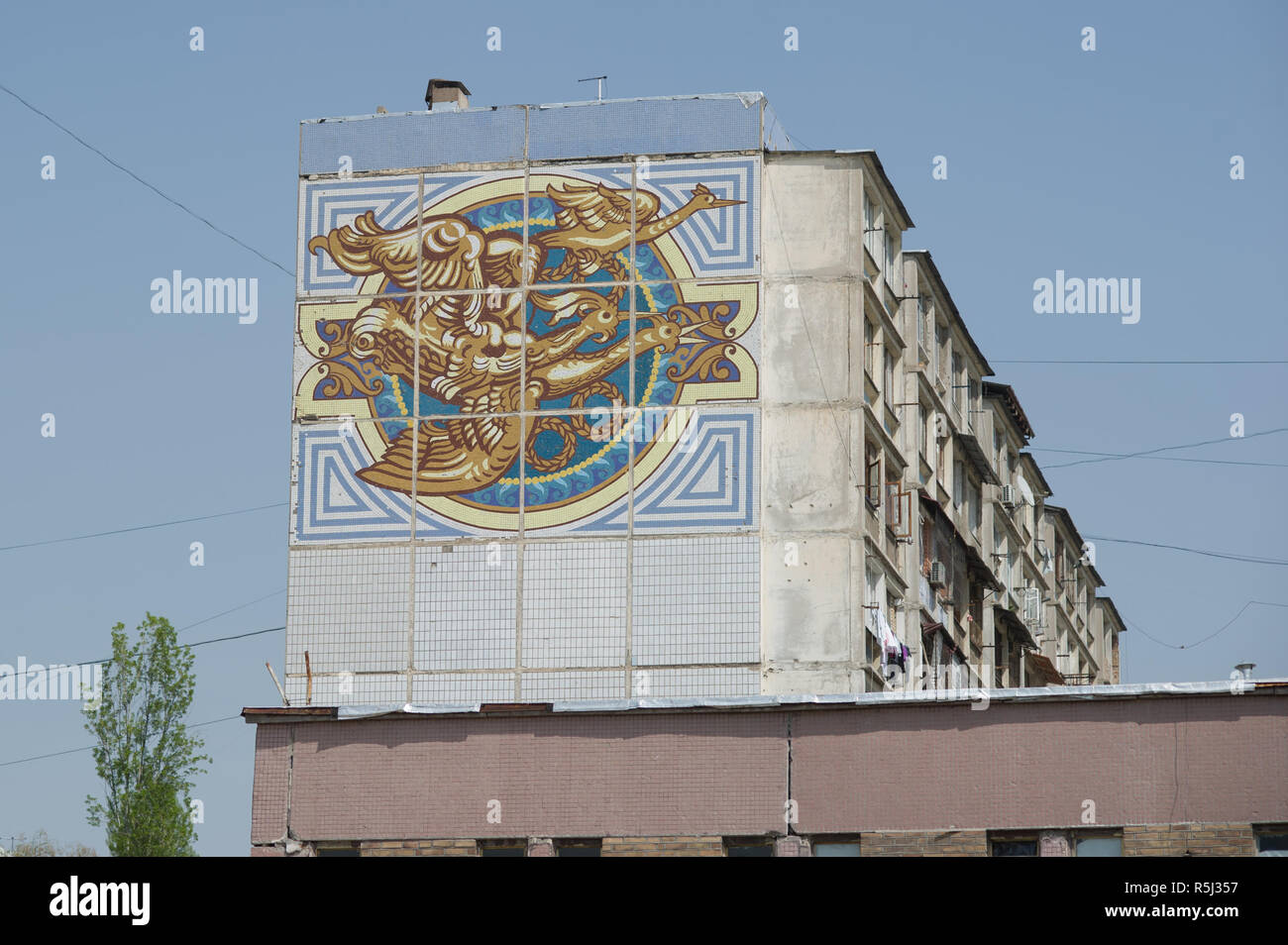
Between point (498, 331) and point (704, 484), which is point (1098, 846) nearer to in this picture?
point (704, 484)

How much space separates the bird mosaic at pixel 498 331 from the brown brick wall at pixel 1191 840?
17.7 metres

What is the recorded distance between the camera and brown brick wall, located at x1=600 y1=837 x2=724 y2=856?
98.2 ft

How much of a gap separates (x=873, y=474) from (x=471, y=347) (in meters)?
9.51

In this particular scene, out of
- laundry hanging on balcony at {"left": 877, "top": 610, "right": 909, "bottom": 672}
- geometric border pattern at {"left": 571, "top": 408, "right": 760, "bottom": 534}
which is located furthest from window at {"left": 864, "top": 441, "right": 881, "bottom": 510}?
geometric border pattern at {"left": 571, "top": 408, "right": 760, "bottom": 534}

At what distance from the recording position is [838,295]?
4462 cm

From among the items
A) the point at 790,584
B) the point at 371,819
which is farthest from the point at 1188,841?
the point at 790,584

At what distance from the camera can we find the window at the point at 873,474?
45.2 m

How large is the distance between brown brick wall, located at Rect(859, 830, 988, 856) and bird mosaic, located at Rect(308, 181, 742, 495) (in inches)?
632

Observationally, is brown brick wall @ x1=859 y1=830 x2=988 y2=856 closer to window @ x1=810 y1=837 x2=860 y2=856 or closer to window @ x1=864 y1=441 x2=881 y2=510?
window @ x1=810 y1=837 x2=860 y2=856

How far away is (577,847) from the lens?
3050cm

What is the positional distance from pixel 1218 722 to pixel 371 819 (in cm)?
1269

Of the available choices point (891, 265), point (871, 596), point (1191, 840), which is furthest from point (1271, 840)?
point (891, 265)

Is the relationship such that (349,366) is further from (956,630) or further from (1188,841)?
(1188,841)

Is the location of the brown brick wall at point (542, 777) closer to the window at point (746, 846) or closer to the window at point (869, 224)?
the window at point (746, 846)
